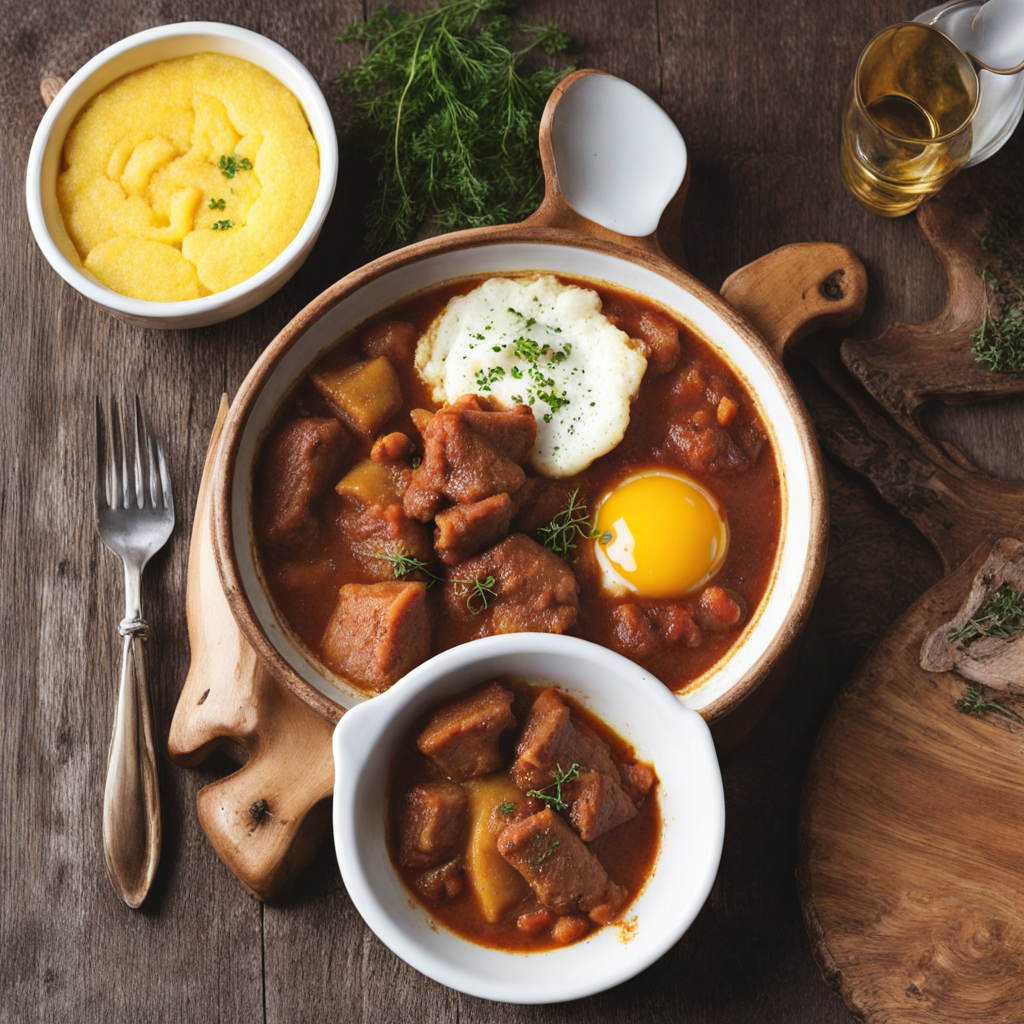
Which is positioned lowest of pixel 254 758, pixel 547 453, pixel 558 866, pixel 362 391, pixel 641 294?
pixel 254 758

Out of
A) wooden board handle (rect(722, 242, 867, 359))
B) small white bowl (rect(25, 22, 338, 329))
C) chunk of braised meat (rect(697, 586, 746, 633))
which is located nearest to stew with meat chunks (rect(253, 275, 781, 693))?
chunk of braised meat (rect(697, 586, 746, 633))

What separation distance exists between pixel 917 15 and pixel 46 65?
13.0 feet

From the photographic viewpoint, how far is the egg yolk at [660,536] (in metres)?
3.56

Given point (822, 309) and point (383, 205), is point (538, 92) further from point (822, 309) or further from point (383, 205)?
point (822, 309)

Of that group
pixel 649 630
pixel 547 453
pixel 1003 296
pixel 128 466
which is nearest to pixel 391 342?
pixel 547 453

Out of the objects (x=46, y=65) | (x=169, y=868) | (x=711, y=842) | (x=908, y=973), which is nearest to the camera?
(x=711, y=842)

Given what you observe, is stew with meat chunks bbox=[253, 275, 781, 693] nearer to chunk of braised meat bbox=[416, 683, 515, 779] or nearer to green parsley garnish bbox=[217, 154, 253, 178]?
chunk of braised meat bbox=[416, 683, 515, 779]

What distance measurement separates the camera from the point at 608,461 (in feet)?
11.9

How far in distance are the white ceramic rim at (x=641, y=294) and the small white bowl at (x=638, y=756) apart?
1.61 feet

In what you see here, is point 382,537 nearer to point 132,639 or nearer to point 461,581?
point 461,581

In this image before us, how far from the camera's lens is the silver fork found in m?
3.62

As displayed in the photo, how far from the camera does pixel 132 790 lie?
3.61 metres

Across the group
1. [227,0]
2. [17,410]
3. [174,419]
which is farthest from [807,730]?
[227,0]

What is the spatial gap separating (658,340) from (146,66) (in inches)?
96.8
